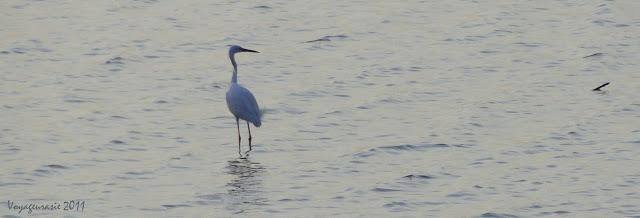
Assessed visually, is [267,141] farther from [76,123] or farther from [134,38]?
[134,38]

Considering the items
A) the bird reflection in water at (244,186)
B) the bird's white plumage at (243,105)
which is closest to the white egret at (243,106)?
the bird's white plumage at (243,105)

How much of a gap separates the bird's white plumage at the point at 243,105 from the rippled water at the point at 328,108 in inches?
11.5

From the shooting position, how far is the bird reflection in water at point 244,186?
1492 centimetres

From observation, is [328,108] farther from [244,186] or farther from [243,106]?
[244,186]

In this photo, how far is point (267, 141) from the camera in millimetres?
17969

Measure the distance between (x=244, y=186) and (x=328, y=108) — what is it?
4.00 metres

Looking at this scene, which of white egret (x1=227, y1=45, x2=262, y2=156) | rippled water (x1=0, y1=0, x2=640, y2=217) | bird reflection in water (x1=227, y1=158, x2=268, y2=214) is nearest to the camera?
bird reflection in water (x1=227, y1=158, x2=268, y2=214)

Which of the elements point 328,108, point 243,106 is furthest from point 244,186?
point 328,108

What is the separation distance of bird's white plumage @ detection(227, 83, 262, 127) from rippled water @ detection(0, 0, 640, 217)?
0.29 m

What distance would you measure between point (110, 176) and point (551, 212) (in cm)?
462

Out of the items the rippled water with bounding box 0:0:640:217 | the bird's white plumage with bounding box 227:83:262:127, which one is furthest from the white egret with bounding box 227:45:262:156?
the rippled water with bounding box 0:0:640:217

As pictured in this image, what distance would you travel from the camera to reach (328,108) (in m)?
19.6

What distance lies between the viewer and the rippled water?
50.2 feet

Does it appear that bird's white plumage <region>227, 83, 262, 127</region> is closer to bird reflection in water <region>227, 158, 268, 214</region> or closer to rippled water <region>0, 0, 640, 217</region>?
rippled water <region>0, 0, 640, 217</region>
